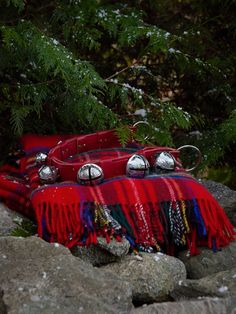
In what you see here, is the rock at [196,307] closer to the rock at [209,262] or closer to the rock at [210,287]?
the rock at [210,287]

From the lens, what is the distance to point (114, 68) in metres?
3.67

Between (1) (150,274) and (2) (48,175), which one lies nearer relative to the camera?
(1) (150,274)

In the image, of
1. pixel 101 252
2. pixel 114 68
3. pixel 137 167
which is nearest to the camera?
pixel 101 252

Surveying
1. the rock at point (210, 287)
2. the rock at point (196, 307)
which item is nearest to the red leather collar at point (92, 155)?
the rock at point (210, 287)

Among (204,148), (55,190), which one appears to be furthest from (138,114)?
(55,190)

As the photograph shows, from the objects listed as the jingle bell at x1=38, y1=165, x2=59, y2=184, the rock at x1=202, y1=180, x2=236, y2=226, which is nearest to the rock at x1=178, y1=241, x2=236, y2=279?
the rock at x1=202, y1=180, x2=236, y2=226

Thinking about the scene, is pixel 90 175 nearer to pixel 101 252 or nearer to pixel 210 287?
pixel 101 252

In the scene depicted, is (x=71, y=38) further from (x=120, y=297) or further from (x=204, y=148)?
(x=120, y=297)

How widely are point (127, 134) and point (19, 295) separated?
1.05 m

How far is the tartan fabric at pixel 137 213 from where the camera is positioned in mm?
2174

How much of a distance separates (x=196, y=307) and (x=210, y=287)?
0.39ft

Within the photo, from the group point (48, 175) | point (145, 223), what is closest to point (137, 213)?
point (145, 223)

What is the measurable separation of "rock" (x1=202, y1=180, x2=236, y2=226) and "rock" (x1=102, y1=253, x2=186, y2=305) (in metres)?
0.58

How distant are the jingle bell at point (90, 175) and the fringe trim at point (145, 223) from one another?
12 cm
